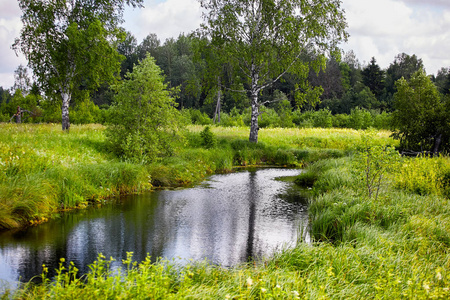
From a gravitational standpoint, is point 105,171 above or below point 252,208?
above

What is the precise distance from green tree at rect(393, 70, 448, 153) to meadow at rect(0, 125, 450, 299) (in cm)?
430

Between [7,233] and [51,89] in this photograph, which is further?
[51,89]

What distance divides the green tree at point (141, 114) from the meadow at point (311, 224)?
774 mm

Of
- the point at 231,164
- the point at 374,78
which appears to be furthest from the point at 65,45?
the point at 374,78

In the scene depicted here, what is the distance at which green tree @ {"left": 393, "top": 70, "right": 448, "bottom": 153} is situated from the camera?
53.1 feet

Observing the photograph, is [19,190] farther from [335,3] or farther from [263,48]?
[335,3]

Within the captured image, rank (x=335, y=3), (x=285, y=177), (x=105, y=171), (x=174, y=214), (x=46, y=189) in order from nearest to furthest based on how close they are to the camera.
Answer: (x=46, y=189)
(x=174, y=214)
(x=105, y=171)
(x=285, y=177)
(x=335, y=3)

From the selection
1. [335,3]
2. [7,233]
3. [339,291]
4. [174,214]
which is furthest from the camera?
[335,3]

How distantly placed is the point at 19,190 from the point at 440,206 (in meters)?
9.83

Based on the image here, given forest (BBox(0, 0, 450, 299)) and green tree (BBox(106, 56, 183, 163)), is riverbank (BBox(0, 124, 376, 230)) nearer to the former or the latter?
forest (BBox(0, 0, 450, 299))

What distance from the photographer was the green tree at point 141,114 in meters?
14.3

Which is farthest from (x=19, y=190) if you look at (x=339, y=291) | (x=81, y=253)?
(x=339, y=291)

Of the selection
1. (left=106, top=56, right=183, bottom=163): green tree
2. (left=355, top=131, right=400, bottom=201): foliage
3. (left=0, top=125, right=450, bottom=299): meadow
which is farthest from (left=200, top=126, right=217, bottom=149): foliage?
(left=355, top=131, right=400, bottom=201): foliage

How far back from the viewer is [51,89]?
787 inches
